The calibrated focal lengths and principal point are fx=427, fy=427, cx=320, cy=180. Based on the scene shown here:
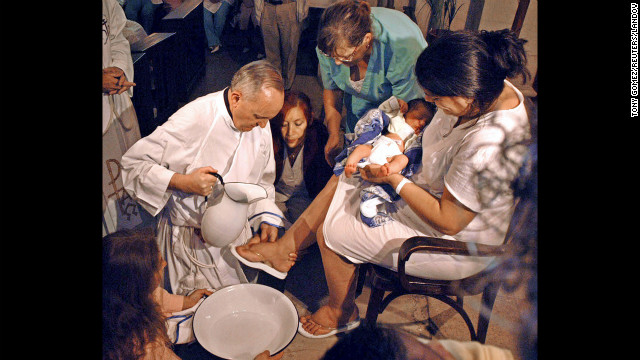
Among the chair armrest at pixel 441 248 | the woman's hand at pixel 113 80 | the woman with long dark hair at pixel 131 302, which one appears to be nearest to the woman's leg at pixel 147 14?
the woman's hand at pixel 113 80

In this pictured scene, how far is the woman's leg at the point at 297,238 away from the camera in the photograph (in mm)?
1642

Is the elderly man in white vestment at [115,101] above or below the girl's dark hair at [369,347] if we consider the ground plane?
above

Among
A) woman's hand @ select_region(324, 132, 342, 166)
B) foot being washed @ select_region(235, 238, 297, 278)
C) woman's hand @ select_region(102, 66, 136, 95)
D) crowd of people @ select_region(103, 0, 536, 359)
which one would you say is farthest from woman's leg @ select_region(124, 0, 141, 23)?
foot being washed @ select_region(235, 238, 297, 278)

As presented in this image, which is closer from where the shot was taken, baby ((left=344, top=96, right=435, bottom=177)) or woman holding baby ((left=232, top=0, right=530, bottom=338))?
woman holding baby ((left=232, top=0, right=530, bottom=338))

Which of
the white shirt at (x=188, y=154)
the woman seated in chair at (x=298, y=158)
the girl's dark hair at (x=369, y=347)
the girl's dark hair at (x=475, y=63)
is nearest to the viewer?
the girl's dark hair at (x=369, y=347)

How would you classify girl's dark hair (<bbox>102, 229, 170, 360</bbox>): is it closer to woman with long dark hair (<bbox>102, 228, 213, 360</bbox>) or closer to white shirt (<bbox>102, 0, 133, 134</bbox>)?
woman with long dark hair (<bbox>102, 228, 213, 360</bbox>)

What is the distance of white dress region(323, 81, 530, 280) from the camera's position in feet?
4.62

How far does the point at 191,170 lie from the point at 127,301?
0.49m

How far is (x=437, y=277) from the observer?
1.71 m

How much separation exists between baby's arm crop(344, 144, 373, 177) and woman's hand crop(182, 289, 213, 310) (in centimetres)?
71

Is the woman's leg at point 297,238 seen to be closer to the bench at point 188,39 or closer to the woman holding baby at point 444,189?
the woman holding baby at point 444,189

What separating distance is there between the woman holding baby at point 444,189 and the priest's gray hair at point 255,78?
1.44 ft
